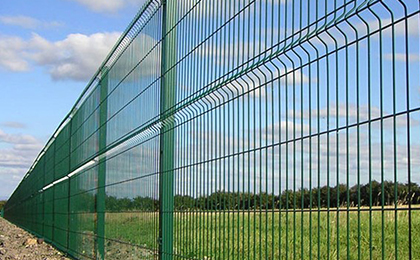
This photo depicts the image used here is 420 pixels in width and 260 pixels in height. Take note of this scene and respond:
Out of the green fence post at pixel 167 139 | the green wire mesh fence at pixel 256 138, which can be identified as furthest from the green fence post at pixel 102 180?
the green fence post at pixel 167 139

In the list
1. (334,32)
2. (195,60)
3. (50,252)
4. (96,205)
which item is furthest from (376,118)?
(50,252)

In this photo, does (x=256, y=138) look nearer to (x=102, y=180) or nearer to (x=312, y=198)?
(x=312, y=198)

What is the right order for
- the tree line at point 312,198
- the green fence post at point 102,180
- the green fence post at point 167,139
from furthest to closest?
1. the green fence post at point 102,180
2. the green fence post at point 167,139
3. the tree line at point 312,198

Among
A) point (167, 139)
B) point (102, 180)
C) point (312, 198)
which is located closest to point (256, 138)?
point (312, 198)

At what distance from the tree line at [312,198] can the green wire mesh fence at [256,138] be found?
0.03 feet

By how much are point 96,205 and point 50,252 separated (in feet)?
26.4

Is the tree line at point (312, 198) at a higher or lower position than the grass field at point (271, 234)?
higher

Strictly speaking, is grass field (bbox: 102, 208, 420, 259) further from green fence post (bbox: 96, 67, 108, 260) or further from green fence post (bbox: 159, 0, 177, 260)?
green fence post (bbox: 96, 67, 108, 260)

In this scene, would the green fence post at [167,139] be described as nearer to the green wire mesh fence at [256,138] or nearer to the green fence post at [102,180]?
the green wire mesh fence at [256,138]

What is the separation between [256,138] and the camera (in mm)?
5102

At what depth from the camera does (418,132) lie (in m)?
3.34

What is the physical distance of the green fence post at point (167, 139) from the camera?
748 centimetres

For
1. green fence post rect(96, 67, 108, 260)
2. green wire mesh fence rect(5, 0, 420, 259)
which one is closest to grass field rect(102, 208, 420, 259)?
green wire mesh fence rect(5, 0, 420, 259)

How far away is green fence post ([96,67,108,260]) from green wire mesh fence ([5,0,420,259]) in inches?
43.1
